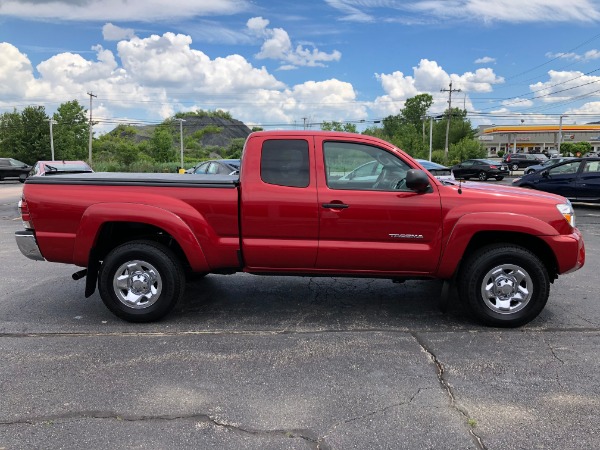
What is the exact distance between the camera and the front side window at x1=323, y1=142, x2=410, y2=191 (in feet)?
15.5

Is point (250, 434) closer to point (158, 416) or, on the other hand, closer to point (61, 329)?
point (158, 416)

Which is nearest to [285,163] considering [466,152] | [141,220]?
[141,220]

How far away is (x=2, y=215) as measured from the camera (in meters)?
14.3

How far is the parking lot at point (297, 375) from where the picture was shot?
9.78 ft

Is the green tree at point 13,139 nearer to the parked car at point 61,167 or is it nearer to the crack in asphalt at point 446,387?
the parked car at point 61,167

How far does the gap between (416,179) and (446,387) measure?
1.78 metres

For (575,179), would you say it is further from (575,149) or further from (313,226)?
(575,149)

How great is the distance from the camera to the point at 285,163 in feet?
15.6

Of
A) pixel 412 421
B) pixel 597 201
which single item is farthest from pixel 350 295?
pixel 597 201

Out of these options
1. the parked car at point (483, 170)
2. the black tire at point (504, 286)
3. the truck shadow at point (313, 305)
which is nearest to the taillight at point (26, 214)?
the truck shadow at point (313, 305)

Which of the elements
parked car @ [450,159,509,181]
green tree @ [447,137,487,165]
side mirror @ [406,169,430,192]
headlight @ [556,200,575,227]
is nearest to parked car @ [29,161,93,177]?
side mirror @ [406,169,430,192]

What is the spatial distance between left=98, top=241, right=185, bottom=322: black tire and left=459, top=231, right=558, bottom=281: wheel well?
2.82 meters

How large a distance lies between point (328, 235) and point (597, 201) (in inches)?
509

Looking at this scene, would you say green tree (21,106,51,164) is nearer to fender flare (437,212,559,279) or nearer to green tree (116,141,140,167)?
green tree (116,141,140,167)
